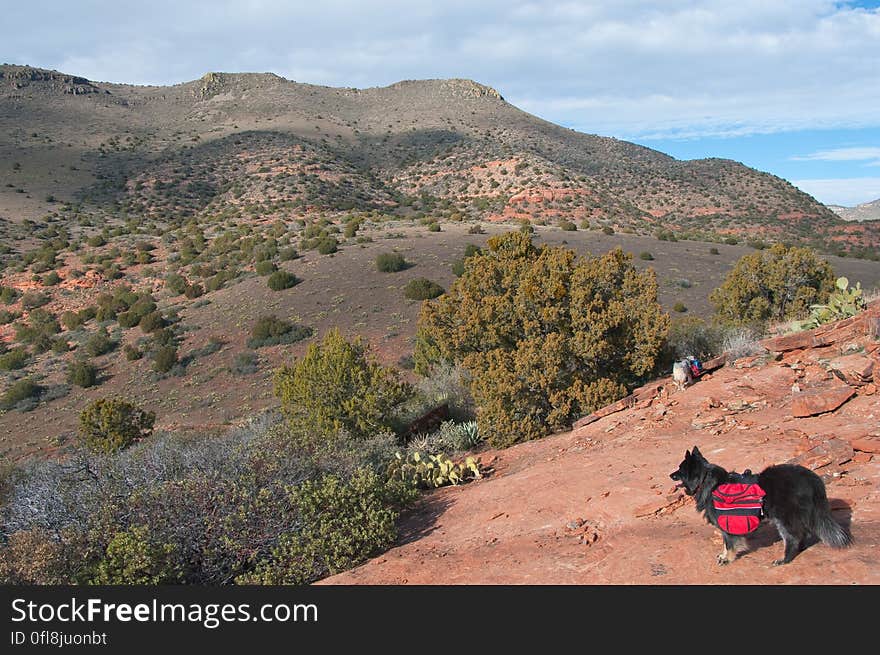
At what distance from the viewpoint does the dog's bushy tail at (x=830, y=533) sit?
4.44 meters

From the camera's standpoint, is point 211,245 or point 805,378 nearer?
point 805,378

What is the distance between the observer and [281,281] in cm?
3369

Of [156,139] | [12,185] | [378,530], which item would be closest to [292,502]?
[378,530]

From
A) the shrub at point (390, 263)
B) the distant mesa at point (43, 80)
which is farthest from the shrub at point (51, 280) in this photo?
the distant mesa at point (43, 80)

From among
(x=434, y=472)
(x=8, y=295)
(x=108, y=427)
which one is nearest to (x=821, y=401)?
(x=434, y=472)

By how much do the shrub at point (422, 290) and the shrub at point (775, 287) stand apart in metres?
15.1

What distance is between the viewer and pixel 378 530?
23.0ft

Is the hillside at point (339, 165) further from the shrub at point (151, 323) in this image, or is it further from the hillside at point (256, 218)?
the shrub at point (151, 323)

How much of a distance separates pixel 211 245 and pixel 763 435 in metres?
44.7

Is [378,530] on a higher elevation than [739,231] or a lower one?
lower

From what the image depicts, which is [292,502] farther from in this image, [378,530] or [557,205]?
[557,205]

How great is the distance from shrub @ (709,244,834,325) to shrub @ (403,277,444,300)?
594 inches

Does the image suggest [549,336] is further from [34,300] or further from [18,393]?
[34,300]

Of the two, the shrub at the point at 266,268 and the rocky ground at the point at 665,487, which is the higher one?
the shrub at the point at 266,268
